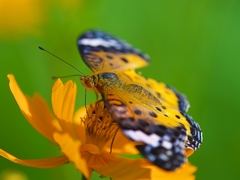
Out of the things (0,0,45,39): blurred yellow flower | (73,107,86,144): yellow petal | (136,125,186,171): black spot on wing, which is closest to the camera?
(136,125,186,171): black spot on wing

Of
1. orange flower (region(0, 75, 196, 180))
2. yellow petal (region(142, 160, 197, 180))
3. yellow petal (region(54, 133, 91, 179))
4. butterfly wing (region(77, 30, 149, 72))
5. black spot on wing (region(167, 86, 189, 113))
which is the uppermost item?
butterfly wing (region(77, 30, 149, 72))

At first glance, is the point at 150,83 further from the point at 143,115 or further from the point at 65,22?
the point at 65,22

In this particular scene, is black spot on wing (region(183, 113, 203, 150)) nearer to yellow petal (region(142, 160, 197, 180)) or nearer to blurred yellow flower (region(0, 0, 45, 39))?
yellow petal (region(142, 160, 197, 180))

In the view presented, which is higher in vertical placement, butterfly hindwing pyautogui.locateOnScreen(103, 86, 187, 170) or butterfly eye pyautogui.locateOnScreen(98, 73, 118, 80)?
butterfly eye pyautogui.locateOnScreen(98, 73, 118, 80)

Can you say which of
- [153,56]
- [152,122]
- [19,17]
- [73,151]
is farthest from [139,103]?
[19,17]

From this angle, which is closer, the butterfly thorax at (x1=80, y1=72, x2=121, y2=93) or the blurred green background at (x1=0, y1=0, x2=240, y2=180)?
the butterfly thorax at (x1=80, y1=72, x2=121, y2=93)

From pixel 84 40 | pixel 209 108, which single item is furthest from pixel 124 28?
pixel 84 40

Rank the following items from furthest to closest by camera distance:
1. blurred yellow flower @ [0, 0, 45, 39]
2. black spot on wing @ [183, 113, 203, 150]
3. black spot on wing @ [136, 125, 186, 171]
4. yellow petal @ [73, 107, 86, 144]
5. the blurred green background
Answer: blurred yellow flower @ [0, 0, 45, 39] → the blurred green background → yellow petal @ [73, 107, 86, 144] → black spot on wing @ [183, 113, 203, 150] → black spot on wing @ [136, 125, 186, 171]

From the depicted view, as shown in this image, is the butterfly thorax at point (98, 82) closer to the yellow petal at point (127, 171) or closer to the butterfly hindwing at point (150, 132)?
the butterfly hindwing at point (150, 132)

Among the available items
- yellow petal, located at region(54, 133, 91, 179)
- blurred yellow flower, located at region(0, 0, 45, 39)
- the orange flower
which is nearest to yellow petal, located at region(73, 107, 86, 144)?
the orange flower
